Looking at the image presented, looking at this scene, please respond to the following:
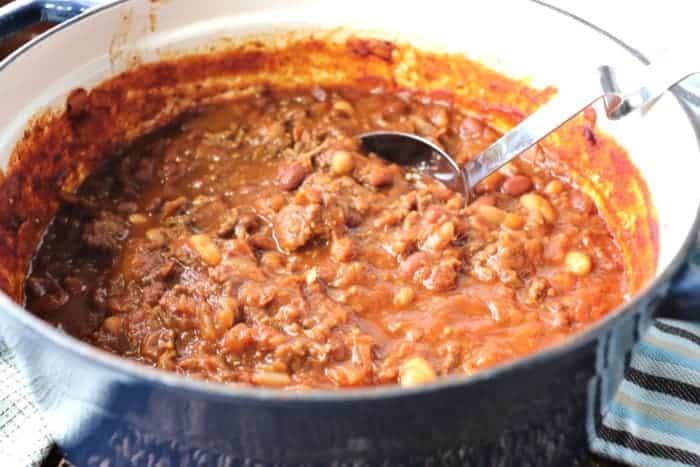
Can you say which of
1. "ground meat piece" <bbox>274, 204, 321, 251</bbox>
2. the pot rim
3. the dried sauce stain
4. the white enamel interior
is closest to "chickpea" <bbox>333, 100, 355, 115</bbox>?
the dried sauce stain

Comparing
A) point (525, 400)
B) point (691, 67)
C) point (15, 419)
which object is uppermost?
point (691, 67)

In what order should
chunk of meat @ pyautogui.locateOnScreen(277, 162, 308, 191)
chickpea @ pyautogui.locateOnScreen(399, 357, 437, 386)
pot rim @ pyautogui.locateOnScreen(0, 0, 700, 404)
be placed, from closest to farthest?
pot rim @ pyautogui.locateOnScreen(0, 0, 700, 404) < chickpea @ pyautogui.locateOnScreen(399, 357, 437, 386) < chunk of meat @ pyautogui.locateOnScreen(277, 162, 308, 191)

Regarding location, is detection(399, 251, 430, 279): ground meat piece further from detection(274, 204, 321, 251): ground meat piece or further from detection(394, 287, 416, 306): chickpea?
detection(274, 204, 321, 251): ground meat piece

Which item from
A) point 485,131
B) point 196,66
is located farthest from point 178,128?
point 485,131

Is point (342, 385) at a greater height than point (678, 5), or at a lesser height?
lesser

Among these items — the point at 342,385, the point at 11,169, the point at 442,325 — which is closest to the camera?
the point at 342,385

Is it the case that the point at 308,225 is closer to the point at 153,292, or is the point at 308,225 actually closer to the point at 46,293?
the point at 153,292

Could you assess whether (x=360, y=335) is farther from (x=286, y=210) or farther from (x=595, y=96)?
(x=595, y=96)
